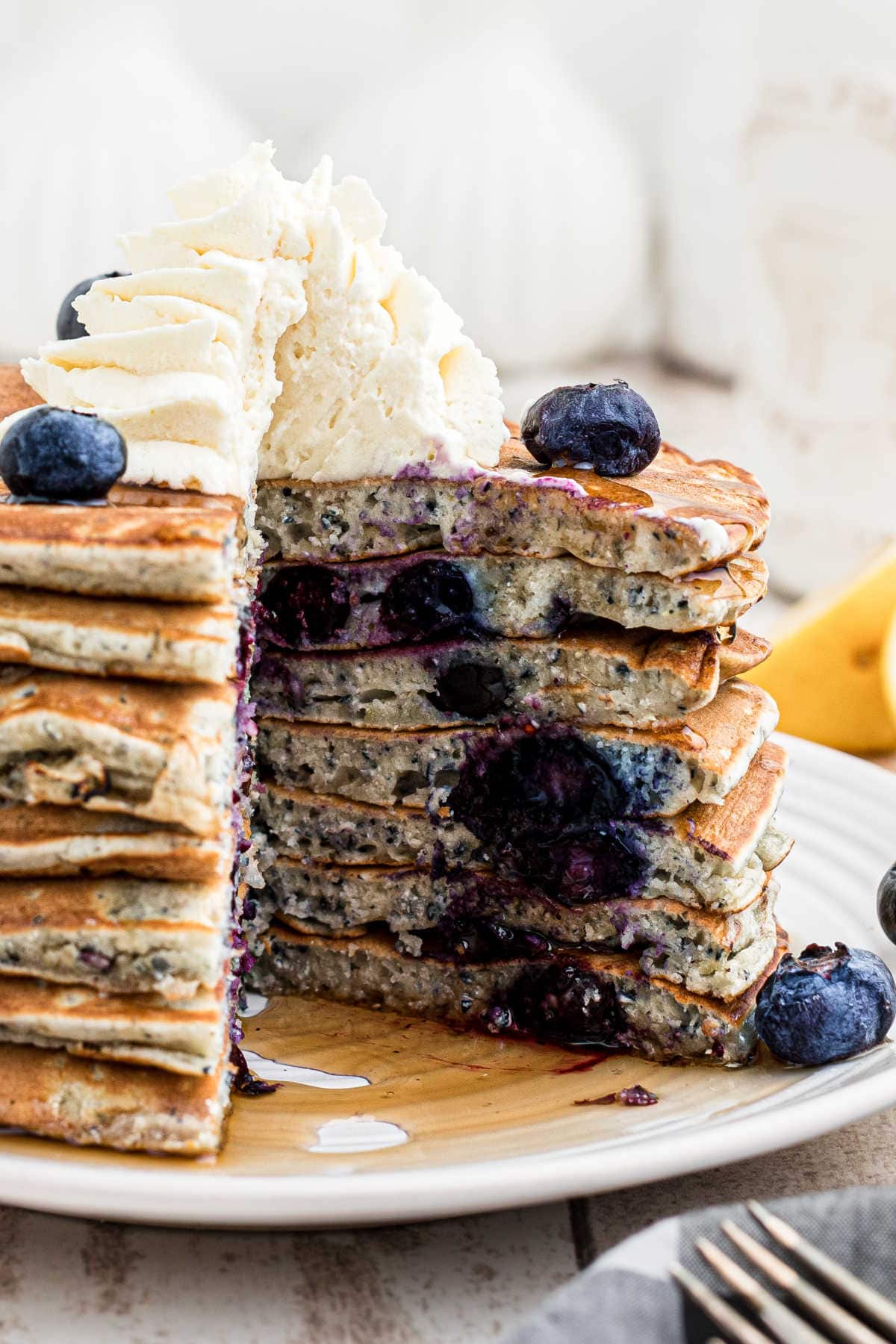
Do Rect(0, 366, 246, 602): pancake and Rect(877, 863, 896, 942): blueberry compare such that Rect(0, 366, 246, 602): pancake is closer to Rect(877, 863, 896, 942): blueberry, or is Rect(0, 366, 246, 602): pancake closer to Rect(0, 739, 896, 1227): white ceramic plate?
Rect(0, 739, 896, 1227): white ceramic plate

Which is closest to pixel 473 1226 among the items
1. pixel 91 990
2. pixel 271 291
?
pixel 91 990

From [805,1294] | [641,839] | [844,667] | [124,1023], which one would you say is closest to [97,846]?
[124,1023]

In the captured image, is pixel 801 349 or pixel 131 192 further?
pixel 801 349

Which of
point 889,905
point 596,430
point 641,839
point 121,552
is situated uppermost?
point 596,430

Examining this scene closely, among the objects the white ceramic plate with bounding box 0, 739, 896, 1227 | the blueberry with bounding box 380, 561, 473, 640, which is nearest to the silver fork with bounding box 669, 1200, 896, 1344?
the white ceramic plate with bounding box 0, 739, 896, 1227

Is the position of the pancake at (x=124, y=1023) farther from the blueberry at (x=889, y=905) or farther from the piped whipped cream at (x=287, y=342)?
the blueberry at (x=889, y=905)

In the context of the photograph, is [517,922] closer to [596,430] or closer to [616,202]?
[596,430]

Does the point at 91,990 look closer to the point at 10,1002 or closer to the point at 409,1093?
the point at 10,1002
